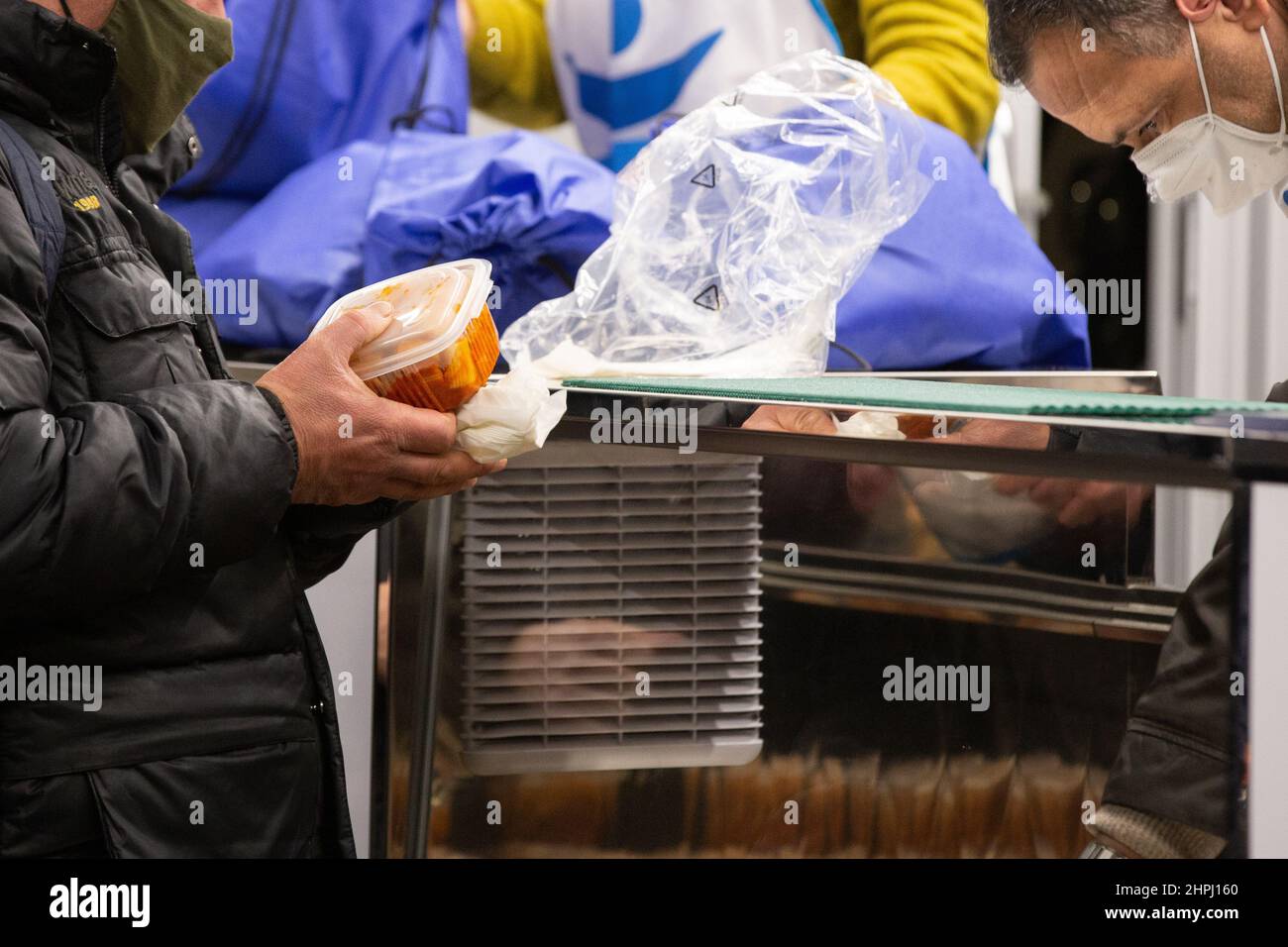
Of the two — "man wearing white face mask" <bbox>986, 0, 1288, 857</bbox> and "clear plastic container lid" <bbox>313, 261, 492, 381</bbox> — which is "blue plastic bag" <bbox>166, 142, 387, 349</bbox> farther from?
"man wearing white face mask" <bbox>986, 0, 1288, 857</bbox>

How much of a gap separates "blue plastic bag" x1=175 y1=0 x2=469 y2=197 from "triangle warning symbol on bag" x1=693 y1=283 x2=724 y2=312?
1.78 feet

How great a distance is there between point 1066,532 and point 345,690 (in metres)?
0.77

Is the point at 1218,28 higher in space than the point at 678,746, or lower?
higher

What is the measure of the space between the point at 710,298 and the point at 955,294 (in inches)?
13.7

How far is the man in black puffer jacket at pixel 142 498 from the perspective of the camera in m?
0.89

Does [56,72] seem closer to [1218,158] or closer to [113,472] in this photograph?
[113,472]

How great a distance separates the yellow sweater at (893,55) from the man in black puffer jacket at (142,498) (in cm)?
100

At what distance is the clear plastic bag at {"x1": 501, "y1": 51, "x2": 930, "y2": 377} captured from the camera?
1567 mm

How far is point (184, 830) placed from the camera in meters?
0.99

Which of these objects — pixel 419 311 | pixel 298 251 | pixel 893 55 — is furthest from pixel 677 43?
pixel 419 311

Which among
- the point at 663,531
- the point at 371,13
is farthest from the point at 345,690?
the point at 371,13

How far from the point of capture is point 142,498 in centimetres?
89

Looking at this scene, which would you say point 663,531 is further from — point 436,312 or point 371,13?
point 371,13

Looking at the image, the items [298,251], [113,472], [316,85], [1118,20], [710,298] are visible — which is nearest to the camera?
[113,472]
